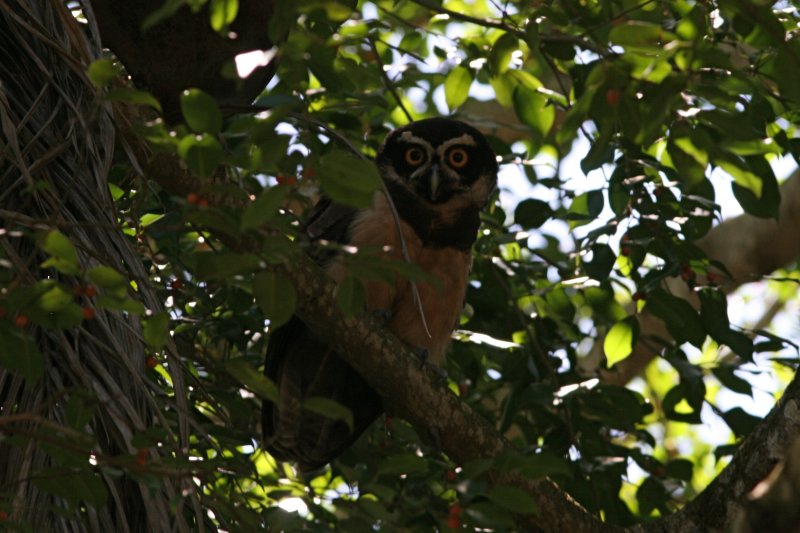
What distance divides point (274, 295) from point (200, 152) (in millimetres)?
350

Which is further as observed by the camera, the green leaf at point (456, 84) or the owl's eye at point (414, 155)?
the owl's eye at point (414, 155)

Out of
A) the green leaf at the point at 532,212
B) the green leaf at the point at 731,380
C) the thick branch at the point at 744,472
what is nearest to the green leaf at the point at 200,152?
the thick branch at the point at 744,472

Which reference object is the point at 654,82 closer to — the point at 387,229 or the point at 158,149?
the point at 158,149

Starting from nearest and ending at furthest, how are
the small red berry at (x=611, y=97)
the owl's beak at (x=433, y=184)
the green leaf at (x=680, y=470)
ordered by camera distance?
the small red berry at (x=611, y=97) < the green leaf at (x=680, y=470) < the owl's beak at (x=433, y=184)

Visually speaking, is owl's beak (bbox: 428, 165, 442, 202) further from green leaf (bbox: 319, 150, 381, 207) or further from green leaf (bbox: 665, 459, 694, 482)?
green leaf (bbox: 319, 150, 381, 207)

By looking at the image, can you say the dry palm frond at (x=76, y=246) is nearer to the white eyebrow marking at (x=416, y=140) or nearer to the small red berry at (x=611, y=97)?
the small red berry at (x=611, y=97)

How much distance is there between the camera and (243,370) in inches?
95.8

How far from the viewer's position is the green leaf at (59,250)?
2256mm

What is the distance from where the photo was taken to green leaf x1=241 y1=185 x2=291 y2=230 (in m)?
2.11

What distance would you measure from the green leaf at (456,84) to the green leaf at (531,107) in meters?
0.22

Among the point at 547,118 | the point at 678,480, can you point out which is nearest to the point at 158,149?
the point at 547,118

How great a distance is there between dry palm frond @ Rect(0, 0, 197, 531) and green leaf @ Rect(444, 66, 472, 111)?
1617 millimetres

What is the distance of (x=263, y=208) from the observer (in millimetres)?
2137

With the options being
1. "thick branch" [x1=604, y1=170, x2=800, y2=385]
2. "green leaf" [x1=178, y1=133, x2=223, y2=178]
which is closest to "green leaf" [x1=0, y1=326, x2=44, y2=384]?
"green leaf" [x1=178, y1=133, x2=223, y2=178]
